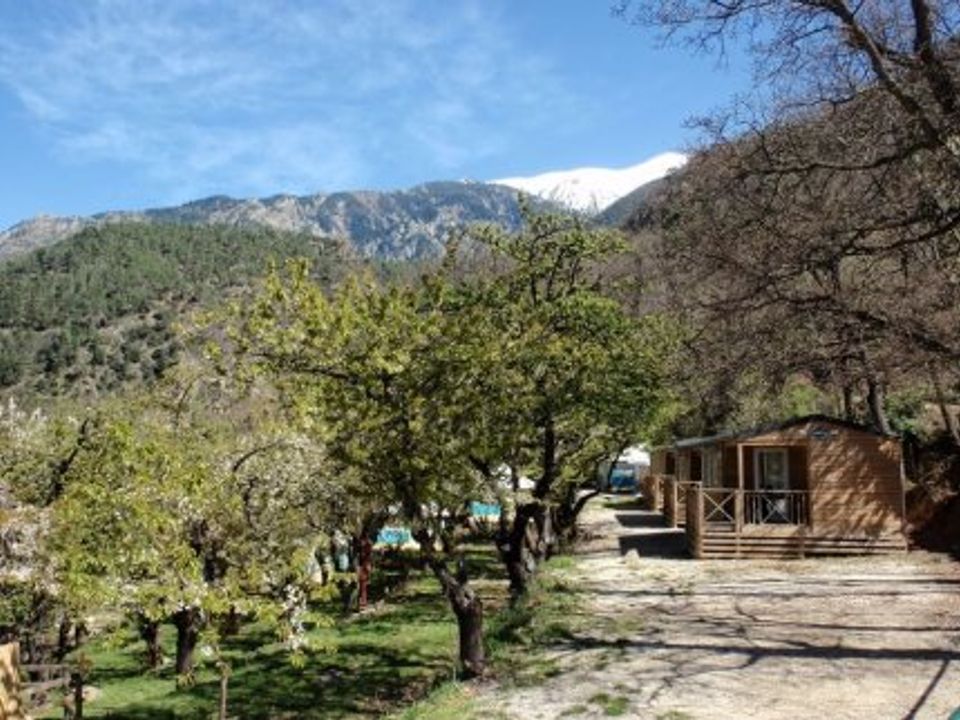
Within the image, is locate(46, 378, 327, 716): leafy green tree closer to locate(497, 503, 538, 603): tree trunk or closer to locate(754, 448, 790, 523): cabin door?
locate(497, 503, 538, 603): tree trunk

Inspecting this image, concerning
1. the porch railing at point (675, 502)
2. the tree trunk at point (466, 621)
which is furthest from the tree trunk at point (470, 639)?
the porch railing at point (675, 502)

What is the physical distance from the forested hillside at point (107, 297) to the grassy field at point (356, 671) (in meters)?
96.2

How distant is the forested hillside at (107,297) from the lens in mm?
137125

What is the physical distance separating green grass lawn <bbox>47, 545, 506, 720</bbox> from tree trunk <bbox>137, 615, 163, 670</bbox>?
392mm

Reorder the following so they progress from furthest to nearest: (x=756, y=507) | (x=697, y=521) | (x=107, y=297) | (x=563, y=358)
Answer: (x=107, y=297), (x=756, y=507), (x=697, y=521), (x=563, y=358)

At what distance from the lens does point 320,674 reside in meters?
20.1

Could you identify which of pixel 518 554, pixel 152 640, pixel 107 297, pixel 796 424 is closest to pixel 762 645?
pixel 518 554

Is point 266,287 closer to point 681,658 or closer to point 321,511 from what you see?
point 681,658

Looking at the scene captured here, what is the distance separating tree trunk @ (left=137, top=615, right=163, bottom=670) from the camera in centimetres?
2419

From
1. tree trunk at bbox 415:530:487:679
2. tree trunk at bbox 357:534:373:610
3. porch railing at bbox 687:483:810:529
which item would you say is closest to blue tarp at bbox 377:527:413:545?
tree trunk at bbox 357:534:373:610

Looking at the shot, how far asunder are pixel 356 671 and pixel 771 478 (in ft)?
44.8

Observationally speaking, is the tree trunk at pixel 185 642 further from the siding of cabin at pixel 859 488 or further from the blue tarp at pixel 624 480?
the blue tarp at pixel 624 480

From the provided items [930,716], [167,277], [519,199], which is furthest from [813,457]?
[167,277]

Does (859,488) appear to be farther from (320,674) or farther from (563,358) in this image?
(320,674)
